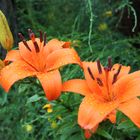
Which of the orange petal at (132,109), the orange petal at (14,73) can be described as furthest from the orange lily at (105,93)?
the orange petal at (14,73)

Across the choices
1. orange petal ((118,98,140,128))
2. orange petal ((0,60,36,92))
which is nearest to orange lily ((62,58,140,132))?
orange petal ((118,98,140,128))

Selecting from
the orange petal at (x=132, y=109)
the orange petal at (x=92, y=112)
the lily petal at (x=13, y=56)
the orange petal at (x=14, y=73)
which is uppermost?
the lily petal at (x=13, y=56)

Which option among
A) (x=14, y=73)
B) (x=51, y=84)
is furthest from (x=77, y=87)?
(x=14, y=73)

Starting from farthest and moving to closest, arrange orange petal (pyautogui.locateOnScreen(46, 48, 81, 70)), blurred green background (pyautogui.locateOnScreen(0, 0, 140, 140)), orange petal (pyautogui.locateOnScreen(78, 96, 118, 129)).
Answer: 1. blurred green background (pyautogui.locateOnScreen(0, 0, 140, 140))
2. orange petal (pyautogui.locateOnScreen(46, 48, 81, 70))
3. orange petal (pyautogui.locateOnScreen(78, 96, 118, 129))

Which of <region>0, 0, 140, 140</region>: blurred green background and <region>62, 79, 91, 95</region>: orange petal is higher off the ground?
<region>62, 79, 91, 95</region>: orange petal

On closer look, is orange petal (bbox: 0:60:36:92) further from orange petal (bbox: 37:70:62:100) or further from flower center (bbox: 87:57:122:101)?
flower center (bbox: 87:57:122:101)

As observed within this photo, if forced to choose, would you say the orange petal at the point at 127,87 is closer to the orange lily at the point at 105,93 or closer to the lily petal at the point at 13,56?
the orange lily at the point at 105,93
